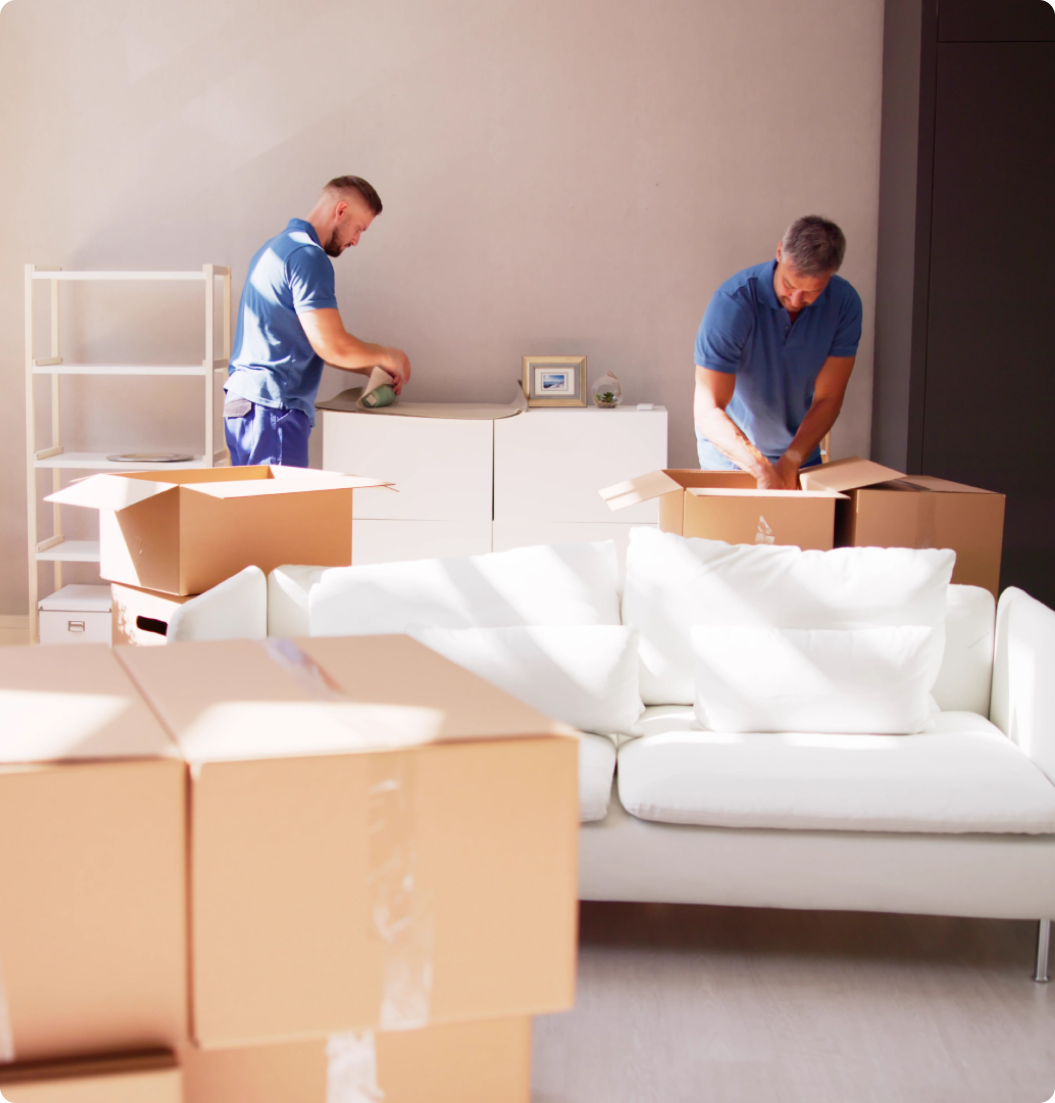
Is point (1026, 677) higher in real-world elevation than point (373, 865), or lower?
lower

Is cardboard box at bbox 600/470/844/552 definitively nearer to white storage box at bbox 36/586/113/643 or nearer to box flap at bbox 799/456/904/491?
box flap at bbox 799/456/904/491

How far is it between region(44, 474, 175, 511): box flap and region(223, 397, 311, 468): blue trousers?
1.23m

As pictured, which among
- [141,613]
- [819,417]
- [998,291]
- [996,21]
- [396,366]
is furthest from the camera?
[396,366]

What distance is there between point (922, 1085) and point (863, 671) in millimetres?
841

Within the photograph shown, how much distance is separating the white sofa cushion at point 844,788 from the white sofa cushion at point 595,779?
1.7 inches

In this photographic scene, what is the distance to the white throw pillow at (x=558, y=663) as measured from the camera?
91.5 inches

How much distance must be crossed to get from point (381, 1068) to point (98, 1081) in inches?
7.6

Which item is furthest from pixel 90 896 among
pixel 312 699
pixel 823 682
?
pixel 823 682

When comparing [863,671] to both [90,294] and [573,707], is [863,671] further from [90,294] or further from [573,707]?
[90,294]

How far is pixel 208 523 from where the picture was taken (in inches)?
91.9

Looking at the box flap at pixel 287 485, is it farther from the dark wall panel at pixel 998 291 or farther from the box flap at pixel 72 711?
the dark wall panel at pixel 998 291

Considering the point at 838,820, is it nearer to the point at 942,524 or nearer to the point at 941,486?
the point at 942,524

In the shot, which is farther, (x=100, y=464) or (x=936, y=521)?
(x=100, y=464)

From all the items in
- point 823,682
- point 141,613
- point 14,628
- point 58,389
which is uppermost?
point 58,389
